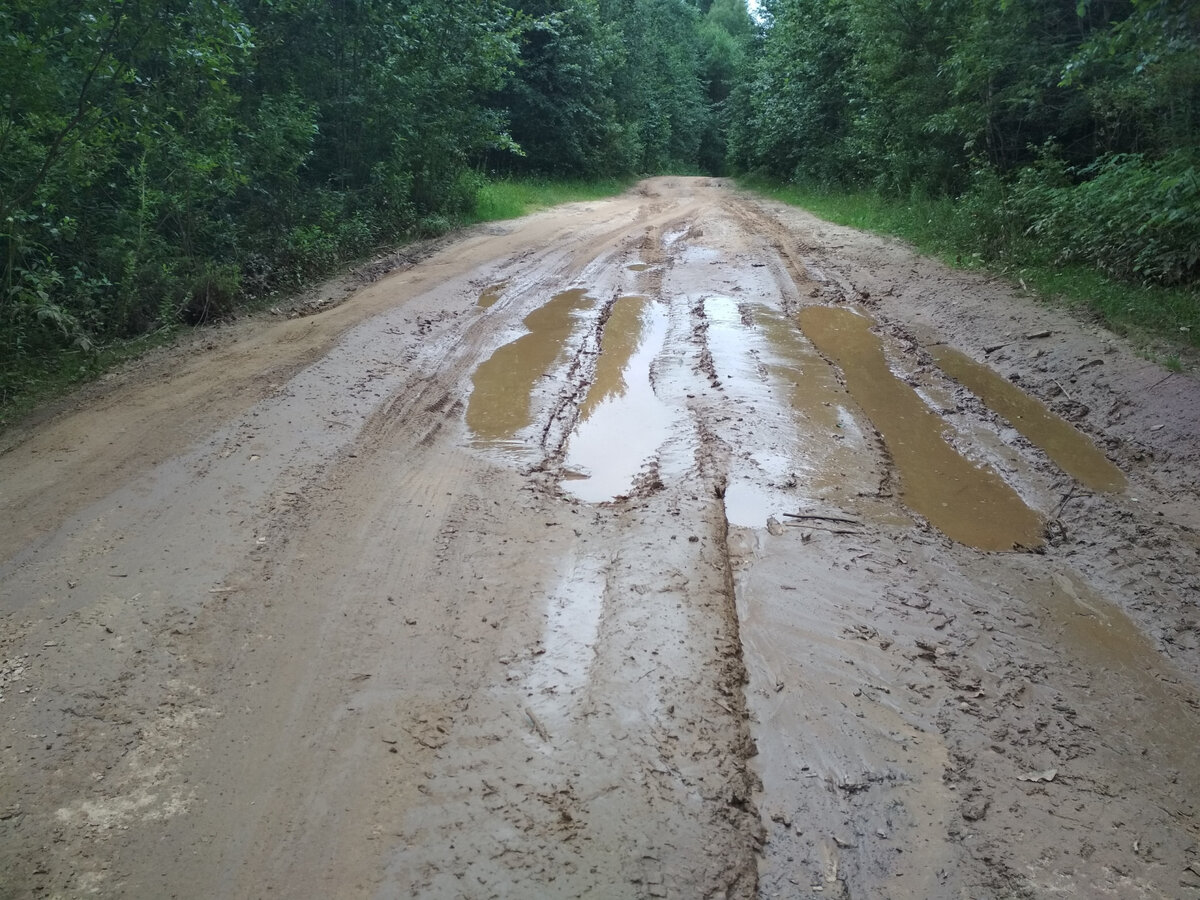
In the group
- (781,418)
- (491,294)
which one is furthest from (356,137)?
(781,418)

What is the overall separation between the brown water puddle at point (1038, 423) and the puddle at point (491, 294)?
5119mm

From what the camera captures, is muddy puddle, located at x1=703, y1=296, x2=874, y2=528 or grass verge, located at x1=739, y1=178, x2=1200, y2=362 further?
grass verge, located at x1=739, y1=178, x2=1200, y2=362

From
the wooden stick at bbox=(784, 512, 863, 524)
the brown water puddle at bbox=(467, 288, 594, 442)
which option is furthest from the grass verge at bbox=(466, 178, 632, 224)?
the wooden stick at bbox=(784, 512, 863, 524)

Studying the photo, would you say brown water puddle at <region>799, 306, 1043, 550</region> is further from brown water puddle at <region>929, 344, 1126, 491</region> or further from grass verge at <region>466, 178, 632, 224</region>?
grass verge at <region>466, 178, 632, 224</region>

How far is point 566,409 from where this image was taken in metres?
6.37

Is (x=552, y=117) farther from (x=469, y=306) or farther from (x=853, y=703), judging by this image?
(x=853, y=703)

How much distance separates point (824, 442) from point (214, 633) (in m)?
4.18

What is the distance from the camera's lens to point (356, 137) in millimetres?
13039

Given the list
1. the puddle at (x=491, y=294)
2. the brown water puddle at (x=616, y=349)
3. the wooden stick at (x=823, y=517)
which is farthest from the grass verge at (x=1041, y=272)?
the puddle at (x=491, y=294)

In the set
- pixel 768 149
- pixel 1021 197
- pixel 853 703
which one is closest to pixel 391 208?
pixel 1021 197

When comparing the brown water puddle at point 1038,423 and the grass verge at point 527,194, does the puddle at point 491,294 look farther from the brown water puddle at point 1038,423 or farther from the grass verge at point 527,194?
the grass verge at point 527,194

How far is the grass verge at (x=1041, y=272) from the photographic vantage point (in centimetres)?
682

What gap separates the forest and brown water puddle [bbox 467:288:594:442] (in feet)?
11.1

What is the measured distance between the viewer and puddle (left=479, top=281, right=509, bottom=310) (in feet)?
31.4
